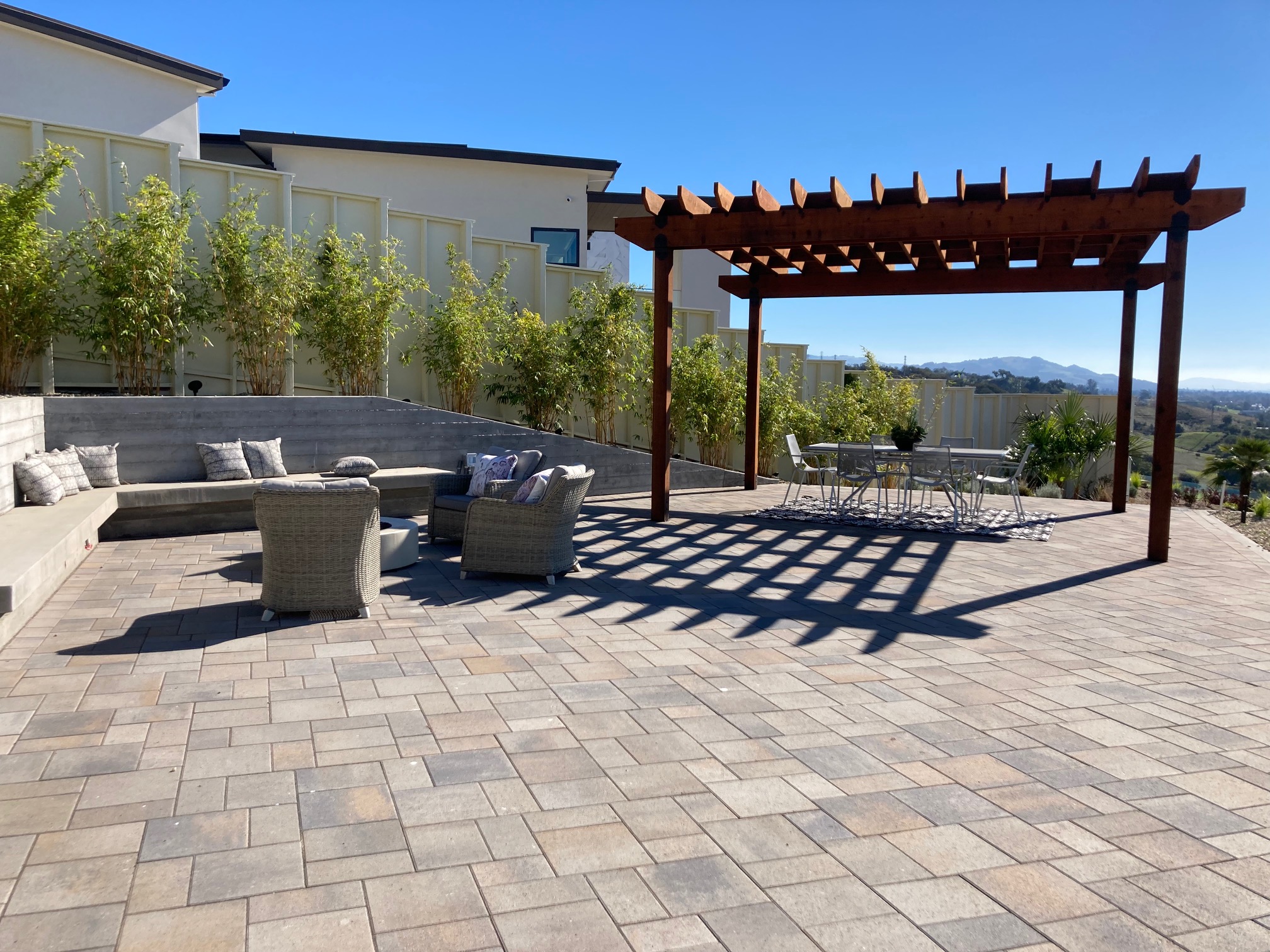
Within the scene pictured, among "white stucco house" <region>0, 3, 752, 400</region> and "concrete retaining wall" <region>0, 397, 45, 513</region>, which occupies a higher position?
"white stucco house" <region>0, 3, 752, 400</region>

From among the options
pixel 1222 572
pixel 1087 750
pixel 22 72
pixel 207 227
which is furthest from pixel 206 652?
pixel 22 72

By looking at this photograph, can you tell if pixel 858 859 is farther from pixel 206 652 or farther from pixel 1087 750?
pixel 206 652

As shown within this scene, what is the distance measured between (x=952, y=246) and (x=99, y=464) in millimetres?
8428

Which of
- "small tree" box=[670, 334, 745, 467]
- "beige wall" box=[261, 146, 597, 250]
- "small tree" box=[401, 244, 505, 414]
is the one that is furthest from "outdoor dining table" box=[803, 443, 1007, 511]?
"beige wall" box=[261, 146, 597, 250]

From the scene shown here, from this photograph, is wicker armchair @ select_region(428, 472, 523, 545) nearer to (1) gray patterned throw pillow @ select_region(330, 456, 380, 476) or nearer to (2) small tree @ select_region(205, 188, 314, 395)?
(1) gray patterned throw pillow @ select_region(330, 456, 380, 476)

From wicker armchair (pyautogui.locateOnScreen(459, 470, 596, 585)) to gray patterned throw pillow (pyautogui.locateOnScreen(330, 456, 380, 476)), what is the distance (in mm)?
3100

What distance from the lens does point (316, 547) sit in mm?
4973

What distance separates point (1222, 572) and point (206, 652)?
7.35 m

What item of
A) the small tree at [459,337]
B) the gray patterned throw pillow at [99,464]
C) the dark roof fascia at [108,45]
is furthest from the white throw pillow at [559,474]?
the dark roof fascia at [108,45]

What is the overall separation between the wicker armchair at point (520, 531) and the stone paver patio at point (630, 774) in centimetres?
29

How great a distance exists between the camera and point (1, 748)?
128 inches

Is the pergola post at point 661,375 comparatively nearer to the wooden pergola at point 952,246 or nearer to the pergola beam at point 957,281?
the wooden pergola at point 952,246

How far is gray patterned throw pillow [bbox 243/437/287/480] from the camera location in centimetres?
852

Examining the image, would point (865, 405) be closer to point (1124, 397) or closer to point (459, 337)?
point (1124, 397)
